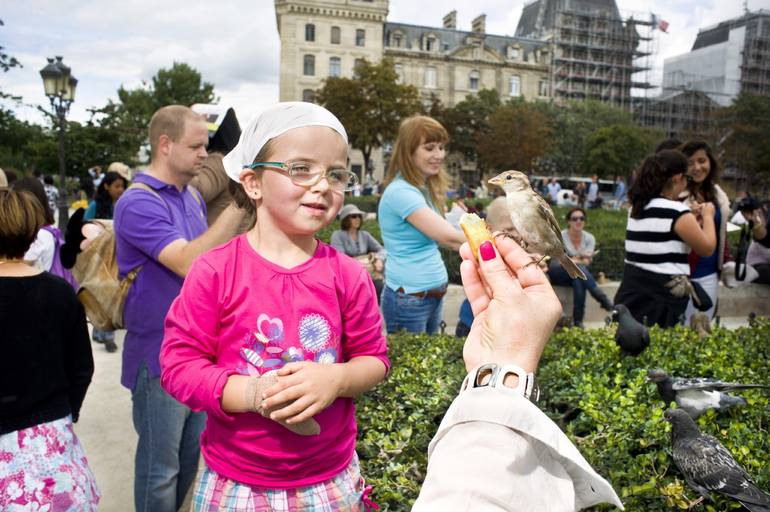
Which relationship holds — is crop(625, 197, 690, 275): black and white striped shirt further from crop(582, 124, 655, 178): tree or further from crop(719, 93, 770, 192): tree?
crop(582, 124, 655, 178): tree

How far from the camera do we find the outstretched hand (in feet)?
4.17

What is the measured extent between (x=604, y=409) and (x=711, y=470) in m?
0.68

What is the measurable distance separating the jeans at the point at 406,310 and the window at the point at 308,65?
6089 cm

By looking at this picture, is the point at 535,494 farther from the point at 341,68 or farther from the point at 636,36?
the point at 636,36

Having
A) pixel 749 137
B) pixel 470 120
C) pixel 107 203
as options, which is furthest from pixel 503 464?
pixel 470 120

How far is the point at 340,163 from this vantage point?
1.93m

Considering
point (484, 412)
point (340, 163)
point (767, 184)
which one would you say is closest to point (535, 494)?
point (484, 412)

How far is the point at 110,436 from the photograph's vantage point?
495cm

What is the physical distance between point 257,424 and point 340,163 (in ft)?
2.86

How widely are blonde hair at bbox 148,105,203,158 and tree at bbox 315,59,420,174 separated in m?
42.8

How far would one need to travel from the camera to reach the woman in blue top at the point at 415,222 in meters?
4.04

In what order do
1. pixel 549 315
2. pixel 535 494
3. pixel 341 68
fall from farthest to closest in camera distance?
1. pixel 341 68
2. pixel 549 315
3. pixel 535 494

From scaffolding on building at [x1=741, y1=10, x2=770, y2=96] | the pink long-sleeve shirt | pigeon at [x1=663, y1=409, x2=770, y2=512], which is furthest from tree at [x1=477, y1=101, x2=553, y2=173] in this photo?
scaffolding on building at [x1=741, y1=10, x2=770, y2=96]

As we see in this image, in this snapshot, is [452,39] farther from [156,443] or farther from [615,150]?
[156,443]
